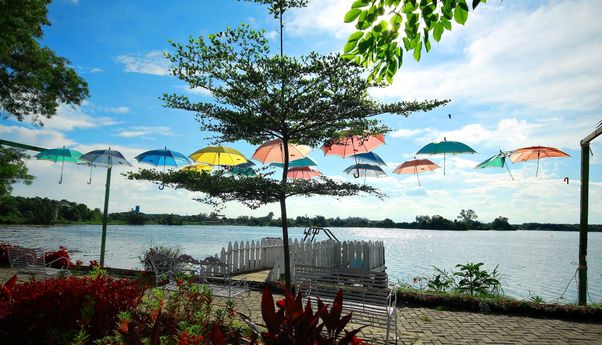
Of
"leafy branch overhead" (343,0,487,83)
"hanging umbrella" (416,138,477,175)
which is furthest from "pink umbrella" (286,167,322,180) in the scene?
"leafy branch overhead" (343,0,487,83)

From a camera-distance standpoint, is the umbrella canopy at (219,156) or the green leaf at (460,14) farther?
the umbrella canopy at (219,156)

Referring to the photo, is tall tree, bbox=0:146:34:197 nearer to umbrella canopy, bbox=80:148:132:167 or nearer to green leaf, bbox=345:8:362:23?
umbrella canopy, bbox=80:148:132:167

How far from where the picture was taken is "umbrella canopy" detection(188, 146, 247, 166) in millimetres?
10570

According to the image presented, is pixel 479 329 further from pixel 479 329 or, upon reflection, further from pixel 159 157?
pixel 159 157

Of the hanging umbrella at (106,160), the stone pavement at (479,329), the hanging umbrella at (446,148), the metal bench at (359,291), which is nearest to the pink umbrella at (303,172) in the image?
the hanging umbrella at (446,148)

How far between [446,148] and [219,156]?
248 inches

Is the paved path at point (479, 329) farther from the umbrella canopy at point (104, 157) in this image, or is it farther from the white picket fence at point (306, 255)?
the umbrella canopy at point (104, 157)

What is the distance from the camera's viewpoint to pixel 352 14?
340cm

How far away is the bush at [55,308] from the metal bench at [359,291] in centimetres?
231

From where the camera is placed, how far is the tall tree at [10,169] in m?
15.4

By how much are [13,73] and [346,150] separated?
42.5 ft

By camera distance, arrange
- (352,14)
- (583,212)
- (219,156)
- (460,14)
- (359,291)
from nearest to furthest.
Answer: (460,14)
(352,14)
(359,291)
(583,212)
(219,156)

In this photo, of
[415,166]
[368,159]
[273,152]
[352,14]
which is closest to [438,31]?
[352,14]

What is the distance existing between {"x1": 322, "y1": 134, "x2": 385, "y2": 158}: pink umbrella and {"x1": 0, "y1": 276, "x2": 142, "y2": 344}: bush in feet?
17.0
